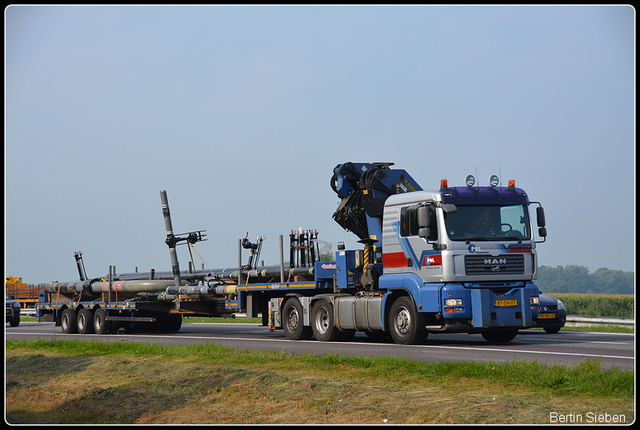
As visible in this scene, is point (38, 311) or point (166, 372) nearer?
point (166, 372)

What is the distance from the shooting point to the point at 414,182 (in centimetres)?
2009

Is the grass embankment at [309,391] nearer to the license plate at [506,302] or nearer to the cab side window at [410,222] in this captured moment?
the cab side window at [410,222]

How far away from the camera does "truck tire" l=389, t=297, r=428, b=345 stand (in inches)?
667

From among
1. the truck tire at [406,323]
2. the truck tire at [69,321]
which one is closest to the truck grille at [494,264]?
the truck tire at [406,323]

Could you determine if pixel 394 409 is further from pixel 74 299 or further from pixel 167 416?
pixel 74 299

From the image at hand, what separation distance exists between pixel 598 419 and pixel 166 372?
23.9 ft

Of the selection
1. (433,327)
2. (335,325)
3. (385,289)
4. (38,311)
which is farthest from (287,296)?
(38,311)

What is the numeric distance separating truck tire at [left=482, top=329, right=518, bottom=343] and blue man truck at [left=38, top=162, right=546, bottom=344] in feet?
0.11

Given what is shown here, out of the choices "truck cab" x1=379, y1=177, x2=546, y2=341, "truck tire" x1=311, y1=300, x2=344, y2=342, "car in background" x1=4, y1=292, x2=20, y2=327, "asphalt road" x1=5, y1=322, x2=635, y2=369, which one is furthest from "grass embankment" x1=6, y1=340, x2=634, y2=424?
"car in background" x1=4, y1=292, x2=20, y2=327

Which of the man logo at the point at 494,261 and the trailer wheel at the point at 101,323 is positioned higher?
the man logo at the point at 494,261

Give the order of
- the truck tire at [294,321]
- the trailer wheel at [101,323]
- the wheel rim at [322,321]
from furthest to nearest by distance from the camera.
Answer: the trailer wheel at [101,323] < the truck tire at [294,321] < the wheel rim at [322,321]

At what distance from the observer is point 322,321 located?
20.1 meters

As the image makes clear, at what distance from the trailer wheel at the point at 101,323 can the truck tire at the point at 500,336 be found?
1397 cm

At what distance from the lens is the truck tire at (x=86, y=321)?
27.2 meters
